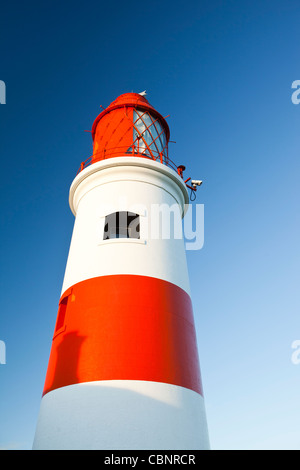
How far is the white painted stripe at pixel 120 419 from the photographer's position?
614 cm

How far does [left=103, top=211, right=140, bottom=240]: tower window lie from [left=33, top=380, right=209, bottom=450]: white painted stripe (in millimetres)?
4445

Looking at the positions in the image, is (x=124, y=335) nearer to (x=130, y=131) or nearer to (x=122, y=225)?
(x=122, y=225)

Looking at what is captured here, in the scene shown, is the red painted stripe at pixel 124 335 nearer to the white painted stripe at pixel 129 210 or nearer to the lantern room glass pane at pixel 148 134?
the white painted stripe at pixel 129 210

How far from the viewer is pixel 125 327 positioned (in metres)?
7.29

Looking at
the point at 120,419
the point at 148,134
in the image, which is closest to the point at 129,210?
the point at 148,134

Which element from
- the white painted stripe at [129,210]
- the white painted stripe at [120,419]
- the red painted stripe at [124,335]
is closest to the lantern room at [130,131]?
the white painted stripe at [129,210]

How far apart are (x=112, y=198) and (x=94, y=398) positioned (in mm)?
4932

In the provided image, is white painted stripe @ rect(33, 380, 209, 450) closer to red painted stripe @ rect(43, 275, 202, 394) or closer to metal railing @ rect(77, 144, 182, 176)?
red painted stripe @ rect(43, 275, 202, 394)

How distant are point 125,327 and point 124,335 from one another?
0.56 feet

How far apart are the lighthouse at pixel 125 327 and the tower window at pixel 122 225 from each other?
0.04m

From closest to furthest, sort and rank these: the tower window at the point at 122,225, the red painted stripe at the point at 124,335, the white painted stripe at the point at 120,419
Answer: the white painted stripe at the point at 120,419 < the red painted stripe at the point at 124,335 < the tower window at the point at 122,225

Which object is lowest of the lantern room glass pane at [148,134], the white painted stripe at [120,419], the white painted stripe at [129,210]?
the white painted stripe at [120,419]

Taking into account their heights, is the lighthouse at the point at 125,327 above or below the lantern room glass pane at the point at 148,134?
below

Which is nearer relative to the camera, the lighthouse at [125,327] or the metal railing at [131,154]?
the lighthouse at [125,327]
